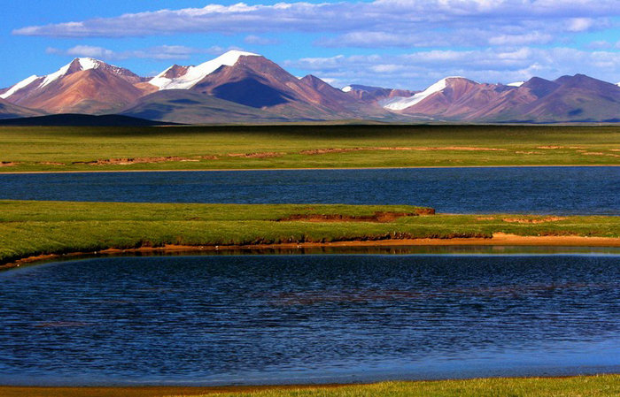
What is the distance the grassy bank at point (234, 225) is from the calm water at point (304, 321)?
16.5 ft

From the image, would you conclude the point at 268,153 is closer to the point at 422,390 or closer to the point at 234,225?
the point at 234,225

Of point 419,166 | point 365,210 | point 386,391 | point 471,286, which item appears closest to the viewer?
point 386,391

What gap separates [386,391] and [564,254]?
1120 inches

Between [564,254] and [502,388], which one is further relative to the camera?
[564,254]

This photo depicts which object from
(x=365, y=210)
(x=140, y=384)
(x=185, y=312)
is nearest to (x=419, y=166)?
(x=365, y=210)

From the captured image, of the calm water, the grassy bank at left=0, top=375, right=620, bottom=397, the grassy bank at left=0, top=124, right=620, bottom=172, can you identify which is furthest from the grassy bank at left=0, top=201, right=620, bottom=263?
the grassy bank at left=0, top=124, right=620, bottom=172

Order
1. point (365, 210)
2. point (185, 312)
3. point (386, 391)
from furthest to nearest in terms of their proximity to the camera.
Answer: point (365, 210) < point (185, 312) < point (386, 391)

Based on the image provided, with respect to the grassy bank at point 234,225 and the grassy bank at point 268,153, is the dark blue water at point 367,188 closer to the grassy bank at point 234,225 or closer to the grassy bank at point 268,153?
the grassy bank at point 234,225

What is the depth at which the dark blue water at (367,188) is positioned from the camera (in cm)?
7269

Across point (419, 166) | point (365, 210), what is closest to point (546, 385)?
point (365, 210)

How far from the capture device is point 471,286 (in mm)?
35875

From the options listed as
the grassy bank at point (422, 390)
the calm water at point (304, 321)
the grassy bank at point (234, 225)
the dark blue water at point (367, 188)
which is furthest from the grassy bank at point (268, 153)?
the grassy bank at point (422, 390)

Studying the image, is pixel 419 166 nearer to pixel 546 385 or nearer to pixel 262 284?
pixel 262 284

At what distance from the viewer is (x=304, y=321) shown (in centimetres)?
2877
